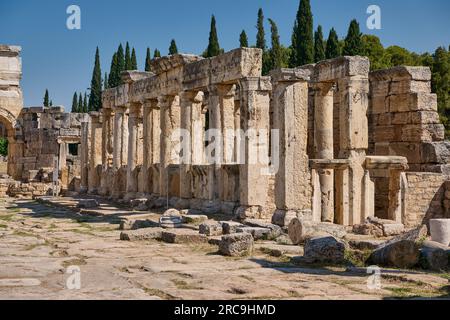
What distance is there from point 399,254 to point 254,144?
664cm

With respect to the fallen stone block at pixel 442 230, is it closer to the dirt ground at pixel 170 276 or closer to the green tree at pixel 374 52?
the dirt ground at pixel 170 276

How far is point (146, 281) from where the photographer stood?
693 centimetres

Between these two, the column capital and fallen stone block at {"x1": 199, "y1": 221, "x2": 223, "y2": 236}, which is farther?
the column capital

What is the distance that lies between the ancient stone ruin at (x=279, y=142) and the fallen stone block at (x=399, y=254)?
409 centimetres

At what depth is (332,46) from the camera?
122ft

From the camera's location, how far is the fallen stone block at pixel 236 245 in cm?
922

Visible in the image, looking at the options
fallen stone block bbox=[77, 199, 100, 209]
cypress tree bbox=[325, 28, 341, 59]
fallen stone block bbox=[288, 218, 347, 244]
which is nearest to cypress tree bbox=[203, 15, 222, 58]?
cypress tree bbox=[325, 28, 341, 59]

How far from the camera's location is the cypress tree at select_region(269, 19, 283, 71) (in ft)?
144

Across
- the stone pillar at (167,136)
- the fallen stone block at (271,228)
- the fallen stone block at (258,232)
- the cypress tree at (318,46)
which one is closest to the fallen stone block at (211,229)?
the fallen stone block at (258,232)

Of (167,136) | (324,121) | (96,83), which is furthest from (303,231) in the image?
(96,83)

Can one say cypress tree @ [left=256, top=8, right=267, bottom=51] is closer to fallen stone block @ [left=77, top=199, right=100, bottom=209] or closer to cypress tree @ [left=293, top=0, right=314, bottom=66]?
cypress tree @ [left=293, top=0, right=314, bottom=66]

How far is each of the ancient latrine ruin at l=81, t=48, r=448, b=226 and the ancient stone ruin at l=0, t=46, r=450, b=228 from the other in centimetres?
3

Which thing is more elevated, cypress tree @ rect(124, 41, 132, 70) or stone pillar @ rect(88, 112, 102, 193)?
cypress tree @ rect(124, 41, 132, 70)

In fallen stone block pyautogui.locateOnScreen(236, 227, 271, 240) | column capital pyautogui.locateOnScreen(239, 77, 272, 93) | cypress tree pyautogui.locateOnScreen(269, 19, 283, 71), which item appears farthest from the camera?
cypress tree pyautogui.locateOnScreen(269, 19, 283, 71)
